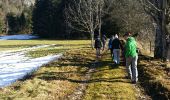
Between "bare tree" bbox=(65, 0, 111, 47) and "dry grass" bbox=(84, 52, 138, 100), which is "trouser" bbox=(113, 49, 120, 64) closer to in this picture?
"dry grass" bbox=(84, 52, 138, 100)

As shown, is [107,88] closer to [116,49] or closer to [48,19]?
[116,49]

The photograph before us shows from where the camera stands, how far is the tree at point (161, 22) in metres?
22.5

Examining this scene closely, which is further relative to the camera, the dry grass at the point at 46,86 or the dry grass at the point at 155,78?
the dry grass at the point at 155,78

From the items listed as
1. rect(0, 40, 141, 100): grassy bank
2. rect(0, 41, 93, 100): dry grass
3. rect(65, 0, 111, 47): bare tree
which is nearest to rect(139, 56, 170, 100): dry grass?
rect(0, 40, 141, 100): grassy bank

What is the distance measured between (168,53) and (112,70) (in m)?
4.74

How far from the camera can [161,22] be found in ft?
76.4

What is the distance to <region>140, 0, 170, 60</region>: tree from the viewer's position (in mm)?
22484

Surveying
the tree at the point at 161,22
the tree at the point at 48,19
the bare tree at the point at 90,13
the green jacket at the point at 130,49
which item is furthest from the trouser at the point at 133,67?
the tree at the point at 48,19

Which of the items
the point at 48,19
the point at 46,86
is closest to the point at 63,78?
the point at 46,86

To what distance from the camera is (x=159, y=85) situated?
48.1 feet

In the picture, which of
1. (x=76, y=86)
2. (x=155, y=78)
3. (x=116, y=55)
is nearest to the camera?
(x=76, y=86)

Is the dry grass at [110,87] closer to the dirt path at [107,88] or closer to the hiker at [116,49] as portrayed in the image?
the dirt path at [107,88]

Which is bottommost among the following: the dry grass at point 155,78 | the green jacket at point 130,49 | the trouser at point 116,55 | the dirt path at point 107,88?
the dirt path at point 107,88

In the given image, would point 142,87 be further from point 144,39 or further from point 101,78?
point 144,39
